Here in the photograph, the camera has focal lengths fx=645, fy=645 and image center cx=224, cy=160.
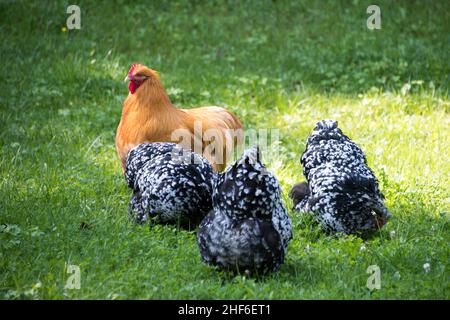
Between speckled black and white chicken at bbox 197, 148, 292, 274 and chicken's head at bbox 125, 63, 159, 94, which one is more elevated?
chicken's head at bbox 125, 63, 159, 94

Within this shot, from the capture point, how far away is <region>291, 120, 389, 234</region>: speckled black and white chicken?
5.61 meters

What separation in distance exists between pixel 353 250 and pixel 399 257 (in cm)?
37

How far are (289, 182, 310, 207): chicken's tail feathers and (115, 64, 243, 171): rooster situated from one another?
3.43 feet

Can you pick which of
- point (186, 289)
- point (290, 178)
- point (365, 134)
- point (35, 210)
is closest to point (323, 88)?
point (365, 134)

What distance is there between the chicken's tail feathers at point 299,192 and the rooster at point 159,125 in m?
1.05

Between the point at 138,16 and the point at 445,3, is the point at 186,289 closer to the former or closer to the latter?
the point at 138,16

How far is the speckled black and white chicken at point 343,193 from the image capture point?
5613 mm
